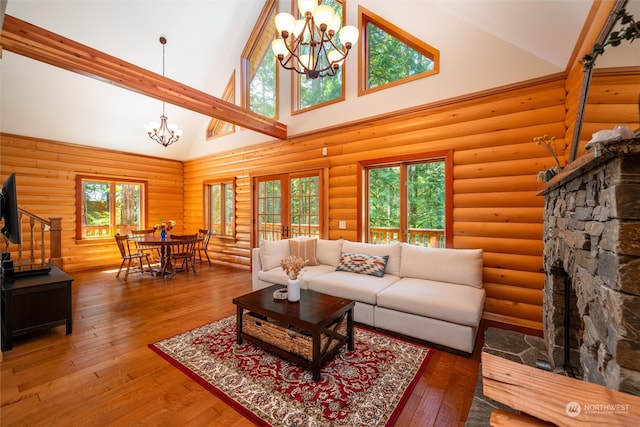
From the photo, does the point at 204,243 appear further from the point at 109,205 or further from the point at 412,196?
the point at 412,196

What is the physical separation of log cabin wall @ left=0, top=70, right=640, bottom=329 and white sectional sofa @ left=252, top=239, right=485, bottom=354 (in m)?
0.49

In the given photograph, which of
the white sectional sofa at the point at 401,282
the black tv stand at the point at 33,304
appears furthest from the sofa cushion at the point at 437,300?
the black tv stand at the point at 33,304

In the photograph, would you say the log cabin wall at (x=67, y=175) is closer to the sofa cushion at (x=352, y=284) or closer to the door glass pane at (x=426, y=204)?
the sofa cushion at (x=352, y=284)

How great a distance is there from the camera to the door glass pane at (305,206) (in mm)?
5012

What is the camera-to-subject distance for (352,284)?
3170 mm

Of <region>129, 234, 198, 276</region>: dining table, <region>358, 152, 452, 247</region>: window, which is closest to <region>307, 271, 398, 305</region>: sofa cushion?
<region>358, 152, 452, 247</region>: window

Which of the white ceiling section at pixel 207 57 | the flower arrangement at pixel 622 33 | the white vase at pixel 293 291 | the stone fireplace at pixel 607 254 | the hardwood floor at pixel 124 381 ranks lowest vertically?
the hardwood floor at pixel 124 381

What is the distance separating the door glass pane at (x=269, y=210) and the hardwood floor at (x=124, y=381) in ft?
8.01

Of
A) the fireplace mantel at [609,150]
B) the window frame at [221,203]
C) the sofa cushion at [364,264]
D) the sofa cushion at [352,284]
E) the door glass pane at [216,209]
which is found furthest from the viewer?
the door glass pane at [216,209]

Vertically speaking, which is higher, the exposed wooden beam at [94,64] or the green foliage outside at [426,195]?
the exposed wooden beam at [94,64]

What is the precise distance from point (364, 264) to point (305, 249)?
103 centimetres

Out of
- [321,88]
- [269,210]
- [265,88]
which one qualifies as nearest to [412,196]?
[321,88]

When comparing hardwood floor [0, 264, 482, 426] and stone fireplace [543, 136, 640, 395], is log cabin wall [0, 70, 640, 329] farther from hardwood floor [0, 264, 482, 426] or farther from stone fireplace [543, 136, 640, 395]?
hardwood floor [0, 264, 482, 426]

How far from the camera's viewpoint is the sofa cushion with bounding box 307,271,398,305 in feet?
9.89
